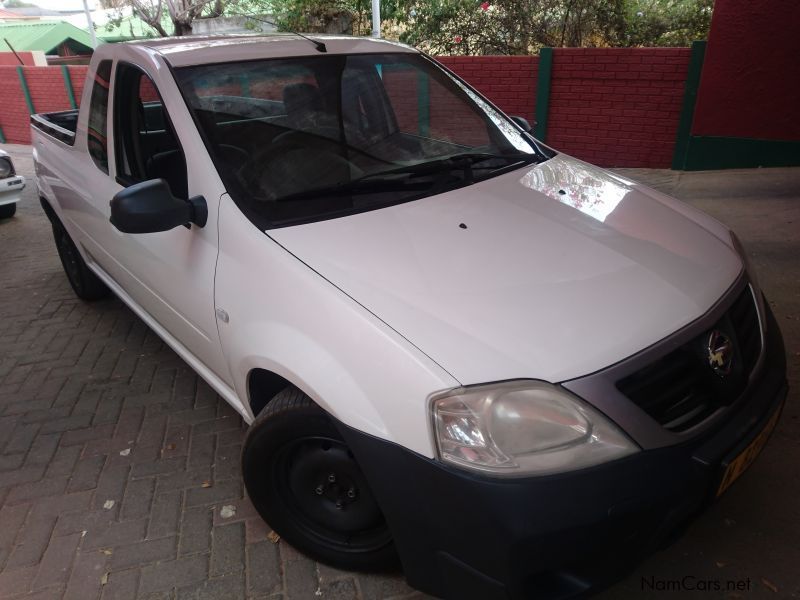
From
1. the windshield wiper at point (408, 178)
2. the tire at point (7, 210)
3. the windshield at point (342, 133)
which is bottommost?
the tire at point (7, 210)

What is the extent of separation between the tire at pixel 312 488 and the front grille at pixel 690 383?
2.93 feet

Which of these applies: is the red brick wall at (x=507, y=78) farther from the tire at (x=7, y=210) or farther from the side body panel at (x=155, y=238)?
the tire at (x=7, y=210)

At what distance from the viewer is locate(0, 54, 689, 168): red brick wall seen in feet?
22.5

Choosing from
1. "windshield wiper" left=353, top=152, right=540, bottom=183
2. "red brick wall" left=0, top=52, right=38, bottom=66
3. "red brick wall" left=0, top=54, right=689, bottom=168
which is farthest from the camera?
A: "red brick wall" left=0, top=52, right=38, bottom=66

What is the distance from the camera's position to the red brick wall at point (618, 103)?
6.83 metres

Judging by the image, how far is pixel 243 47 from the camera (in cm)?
262

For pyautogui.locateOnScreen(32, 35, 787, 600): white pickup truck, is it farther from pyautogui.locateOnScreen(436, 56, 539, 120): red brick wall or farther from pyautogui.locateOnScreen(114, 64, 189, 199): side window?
pyautogui.locateOnScreen(436, 56, 539, 120): red brick wall

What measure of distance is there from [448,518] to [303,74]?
6.62 feet

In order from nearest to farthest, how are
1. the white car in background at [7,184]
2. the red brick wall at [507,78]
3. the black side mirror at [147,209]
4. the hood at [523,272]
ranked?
the hood at [523,272]
the black side mirror at [147,209]
the white car in background at [7,184]
the red brick wall at [507,78]

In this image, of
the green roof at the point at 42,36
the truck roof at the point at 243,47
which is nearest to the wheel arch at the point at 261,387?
the truck roof at the point at 243,47

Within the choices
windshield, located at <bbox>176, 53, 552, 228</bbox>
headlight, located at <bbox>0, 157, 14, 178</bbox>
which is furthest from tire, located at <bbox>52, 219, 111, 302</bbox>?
headlight, located at <bbox>0, 157, 14, 178</bbox>

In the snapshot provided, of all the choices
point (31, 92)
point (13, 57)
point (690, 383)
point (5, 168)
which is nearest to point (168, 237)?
point (690, 383)

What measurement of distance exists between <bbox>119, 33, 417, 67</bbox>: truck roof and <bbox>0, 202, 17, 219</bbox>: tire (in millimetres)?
5093

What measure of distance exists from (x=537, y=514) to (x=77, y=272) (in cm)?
403
